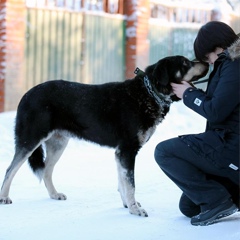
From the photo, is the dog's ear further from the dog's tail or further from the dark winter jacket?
the dog's tail

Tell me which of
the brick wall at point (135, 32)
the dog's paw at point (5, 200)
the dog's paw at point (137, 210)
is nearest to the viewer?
the dog's paw at point (137, 210)

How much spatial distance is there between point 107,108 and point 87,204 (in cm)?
87

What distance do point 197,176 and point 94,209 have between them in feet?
3.36

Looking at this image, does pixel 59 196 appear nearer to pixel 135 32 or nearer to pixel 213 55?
pixel 213 55

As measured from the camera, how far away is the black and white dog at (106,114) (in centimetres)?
395

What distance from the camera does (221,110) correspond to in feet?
10.2

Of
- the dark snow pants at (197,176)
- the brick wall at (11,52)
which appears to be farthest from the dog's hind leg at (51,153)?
the brick wall at (11,52)

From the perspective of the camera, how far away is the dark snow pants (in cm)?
330

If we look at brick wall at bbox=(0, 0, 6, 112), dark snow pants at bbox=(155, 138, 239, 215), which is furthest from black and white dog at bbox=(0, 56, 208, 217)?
brick wall at bbox=(0, 0, 6, 112)

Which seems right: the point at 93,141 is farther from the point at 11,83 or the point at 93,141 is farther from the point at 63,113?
the point at 11,83

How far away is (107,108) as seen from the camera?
4.11 metres

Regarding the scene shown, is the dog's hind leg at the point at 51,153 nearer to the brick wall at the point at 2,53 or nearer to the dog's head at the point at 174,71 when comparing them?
the dog's head at the point at 174,71

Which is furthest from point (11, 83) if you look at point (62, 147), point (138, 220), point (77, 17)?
point (138, 220)

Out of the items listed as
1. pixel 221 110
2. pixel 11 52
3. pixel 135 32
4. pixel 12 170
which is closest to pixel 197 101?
pixel 221 110
